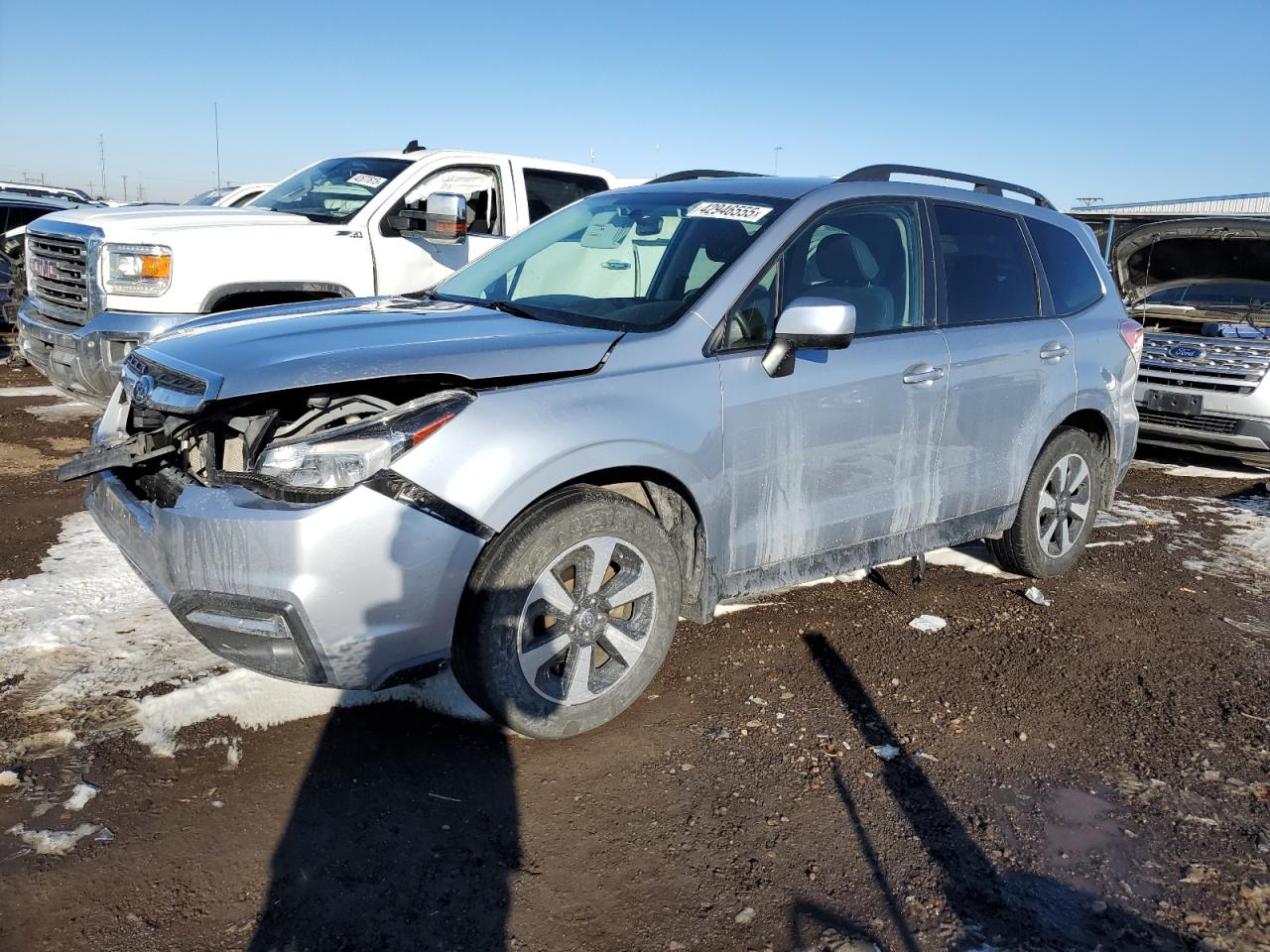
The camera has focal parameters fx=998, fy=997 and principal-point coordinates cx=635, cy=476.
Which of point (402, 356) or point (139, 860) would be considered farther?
point (402, 356)

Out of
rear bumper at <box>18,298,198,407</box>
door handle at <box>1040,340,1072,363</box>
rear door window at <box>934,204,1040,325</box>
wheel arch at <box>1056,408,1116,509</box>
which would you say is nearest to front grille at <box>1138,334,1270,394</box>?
wheel arch at <box>1056,408,1116,509</box>

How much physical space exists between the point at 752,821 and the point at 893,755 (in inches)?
26.6

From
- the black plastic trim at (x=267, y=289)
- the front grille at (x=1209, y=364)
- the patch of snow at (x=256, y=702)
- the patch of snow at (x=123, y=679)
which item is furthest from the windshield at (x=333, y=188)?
the front grille at (x=1209, y=364)

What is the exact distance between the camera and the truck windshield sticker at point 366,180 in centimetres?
728

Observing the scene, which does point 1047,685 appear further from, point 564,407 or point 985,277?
point 564,407

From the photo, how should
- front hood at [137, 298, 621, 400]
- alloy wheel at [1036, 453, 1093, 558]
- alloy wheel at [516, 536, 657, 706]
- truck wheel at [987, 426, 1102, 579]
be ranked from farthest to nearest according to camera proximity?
alloy wheel at [1036, 453, 1093, 558] < truck wheel at [987, 426, 1102, 579] < alloy wheel at [516, 536, 657, 706] < front hood at [137, 298, 621, 400]

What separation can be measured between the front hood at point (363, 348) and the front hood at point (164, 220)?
291 cm

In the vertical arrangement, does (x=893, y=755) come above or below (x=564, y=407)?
below

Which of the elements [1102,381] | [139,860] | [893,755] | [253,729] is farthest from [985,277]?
[139,860]

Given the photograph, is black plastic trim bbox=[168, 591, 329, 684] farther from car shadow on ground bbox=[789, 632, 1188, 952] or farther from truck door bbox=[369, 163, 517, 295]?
truck door bbox=[369, 163, 517, 295]

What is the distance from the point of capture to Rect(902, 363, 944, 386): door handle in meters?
3.99

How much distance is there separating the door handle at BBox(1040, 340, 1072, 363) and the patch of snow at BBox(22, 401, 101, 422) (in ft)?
22.7

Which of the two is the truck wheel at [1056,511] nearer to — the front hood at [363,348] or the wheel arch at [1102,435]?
the wheel arch at [1102,435]

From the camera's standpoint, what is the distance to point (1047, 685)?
3.96 metres
